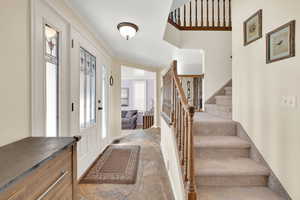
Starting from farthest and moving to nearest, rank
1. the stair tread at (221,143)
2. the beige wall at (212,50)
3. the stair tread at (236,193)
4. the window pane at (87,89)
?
the beige wall at (212,50) → the window pane at (87,89) → the stair tread at (221,143) → the stair tread at (236,193)

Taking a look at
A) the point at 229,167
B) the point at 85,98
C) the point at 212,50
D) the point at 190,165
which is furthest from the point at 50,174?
the point at 212,50

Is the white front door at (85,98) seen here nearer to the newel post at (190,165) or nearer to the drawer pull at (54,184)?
the drawer pull at (54,184)

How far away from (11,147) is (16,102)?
0.37 meters

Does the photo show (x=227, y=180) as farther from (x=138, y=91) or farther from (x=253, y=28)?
(x=138, y=91)

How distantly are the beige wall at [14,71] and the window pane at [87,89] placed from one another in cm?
130

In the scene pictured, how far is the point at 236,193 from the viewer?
1.78 m

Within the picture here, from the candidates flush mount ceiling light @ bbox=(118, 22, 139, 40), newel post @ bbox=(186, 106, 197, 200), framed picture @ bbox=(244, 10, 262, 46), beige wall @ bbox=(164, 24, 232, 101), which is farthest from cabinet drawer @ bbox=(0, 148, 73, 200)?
beige wall @ bbox=(164, 24, 232, 101)

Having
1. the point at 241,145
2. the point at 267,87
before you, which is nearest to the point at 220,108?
the point at 241,145

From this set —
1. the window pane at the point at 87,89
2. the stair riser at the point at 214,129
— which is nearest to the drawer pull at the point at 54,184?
the window pane at the point at 87,89

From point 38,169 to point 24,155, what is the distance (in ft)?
0.58

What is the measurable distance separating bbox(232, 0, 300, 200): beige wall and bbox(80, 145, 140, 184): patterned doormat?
183 centimetres

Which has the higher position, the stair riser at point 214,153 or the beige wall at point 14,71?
the beige wall at point 14,71

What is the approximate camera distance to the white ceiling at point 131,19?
7.38 ft

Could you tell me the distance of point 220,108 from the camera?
3275 millimetres
